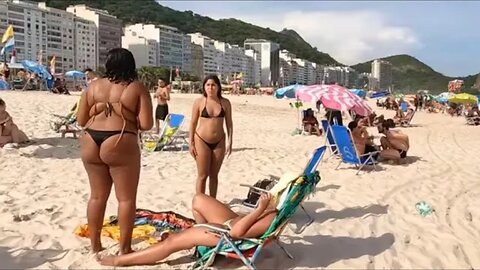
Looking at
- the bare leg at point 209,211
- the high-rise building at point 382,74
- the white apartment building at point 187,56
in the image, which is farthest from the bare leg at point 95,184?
the high-rise building at point 382,74

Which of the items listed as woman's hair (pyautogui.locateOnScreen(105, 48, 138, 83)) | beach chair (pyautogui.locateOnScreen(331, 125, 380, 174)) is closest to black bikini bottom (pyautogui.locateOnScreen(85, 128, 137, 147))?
woman's hair (pyautogui.locateOnScreen(105, 48, 138, 83))

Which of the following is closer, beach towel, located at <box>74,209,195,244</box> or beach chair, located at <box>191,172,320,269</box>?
beach chair, located at <box>191,172,320,269</box>

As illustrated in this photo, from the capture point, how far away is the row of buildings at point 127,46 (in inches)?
3782

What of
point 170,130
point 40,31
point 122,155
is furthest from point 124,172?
point 40,31

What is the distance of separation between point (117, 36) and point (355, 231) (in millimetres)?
121542

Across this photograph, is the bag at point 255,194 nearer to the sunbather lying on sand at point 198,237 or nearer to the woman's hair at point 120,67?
the sunbather lying on sand at point 198,237

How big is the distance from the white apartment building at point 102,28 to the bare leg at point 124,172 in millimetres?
114045

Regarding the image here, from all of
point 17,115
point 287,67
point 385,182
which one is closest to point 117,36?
point 287,67

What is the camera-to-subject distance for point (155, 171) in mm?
6527

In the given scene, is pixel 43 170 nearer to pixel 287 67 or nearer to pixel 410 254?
pixel 410 254

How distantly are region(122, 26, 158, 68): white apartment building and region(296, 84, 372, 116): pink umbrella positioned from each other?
10996cm

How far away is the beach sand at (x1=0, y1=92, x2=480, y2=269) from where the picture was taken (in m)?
3.40

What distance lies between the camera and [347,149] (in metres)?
6.98

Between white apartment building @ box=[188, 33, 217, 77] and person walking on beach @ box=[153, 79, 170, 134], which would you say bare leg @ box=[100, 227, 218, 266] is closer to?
person walking on beach @ box=[153, 79, 170, 134]
